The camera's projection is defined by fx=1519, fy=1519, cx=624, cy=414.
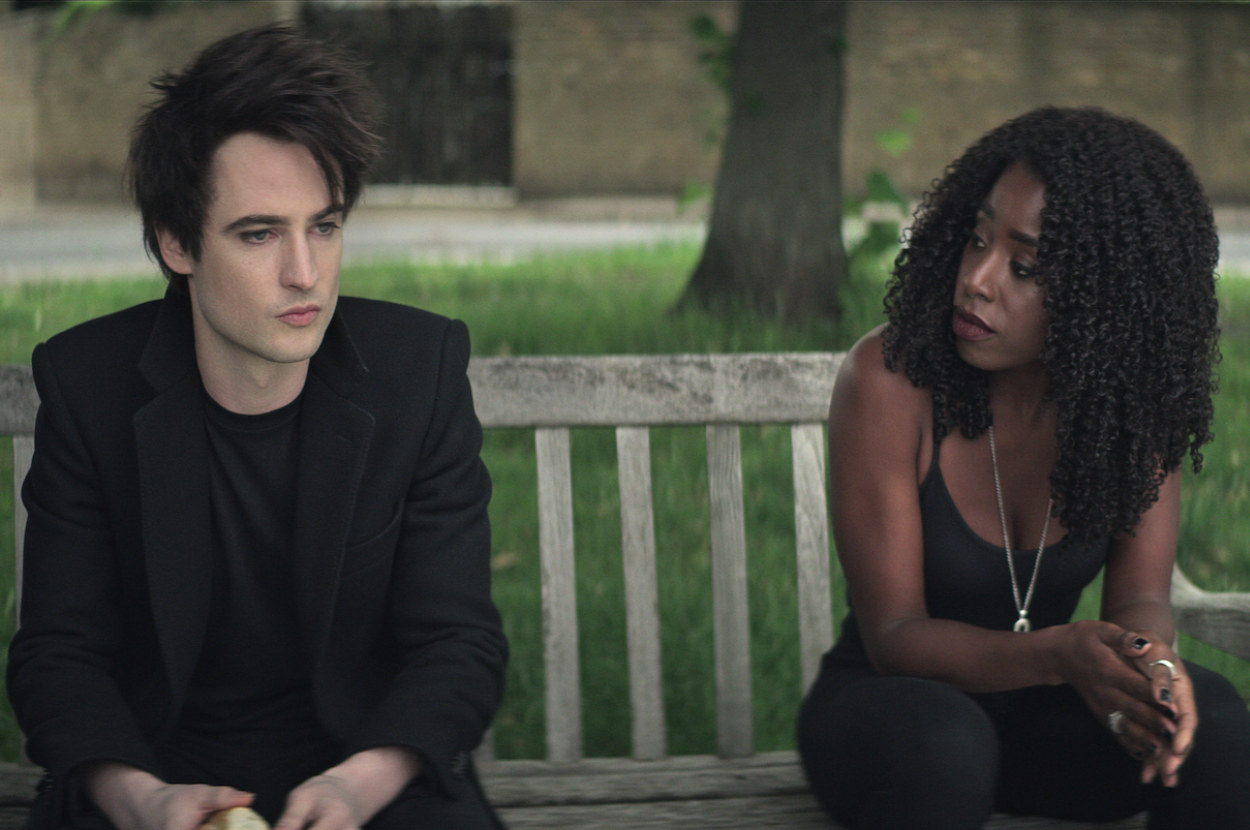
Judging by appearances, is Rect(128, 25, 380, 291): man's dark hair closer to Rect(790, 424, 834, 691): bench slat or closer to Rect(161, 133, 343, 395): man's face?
Rect(161, 133, 343, 395): man's face

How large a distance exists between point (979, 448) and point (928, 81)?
18161mm

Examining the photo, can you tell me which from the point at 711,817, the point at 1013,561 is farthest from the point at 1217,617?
the point at 711,817

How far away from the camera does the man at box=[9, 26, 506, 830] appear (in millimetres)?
2133

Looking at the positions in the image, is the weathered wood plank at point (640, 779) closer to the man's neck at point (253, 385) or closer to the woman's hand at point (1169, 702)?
the woman's hand at point (1169, 702)

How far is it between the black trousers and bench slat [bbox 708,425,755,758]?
1.07 ft

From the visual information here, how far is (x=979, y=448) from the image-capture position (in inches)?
102

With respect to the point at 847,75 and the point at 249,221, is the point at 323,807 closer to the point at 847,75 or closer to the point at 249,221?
the point at 249,221

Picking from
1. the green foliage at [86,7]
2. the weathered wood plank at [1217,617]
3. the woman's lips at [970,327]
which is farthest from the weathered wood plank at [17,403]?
the green foliage at [86,7]

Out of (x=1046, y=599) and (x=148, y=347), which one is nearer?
(x=148, y=347)

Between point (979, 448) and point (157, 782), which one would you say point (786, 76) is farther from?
point (157, 782)

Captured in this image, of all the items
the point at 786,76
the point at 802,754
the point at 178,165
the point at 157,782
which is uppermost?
the point at 786,76

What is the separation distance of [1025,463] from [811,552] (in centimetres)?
56

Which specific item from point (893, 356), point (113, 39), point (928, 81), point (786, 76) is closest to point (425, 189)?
point (113, 39)

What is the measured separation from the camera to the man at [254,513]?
7.00 ft
